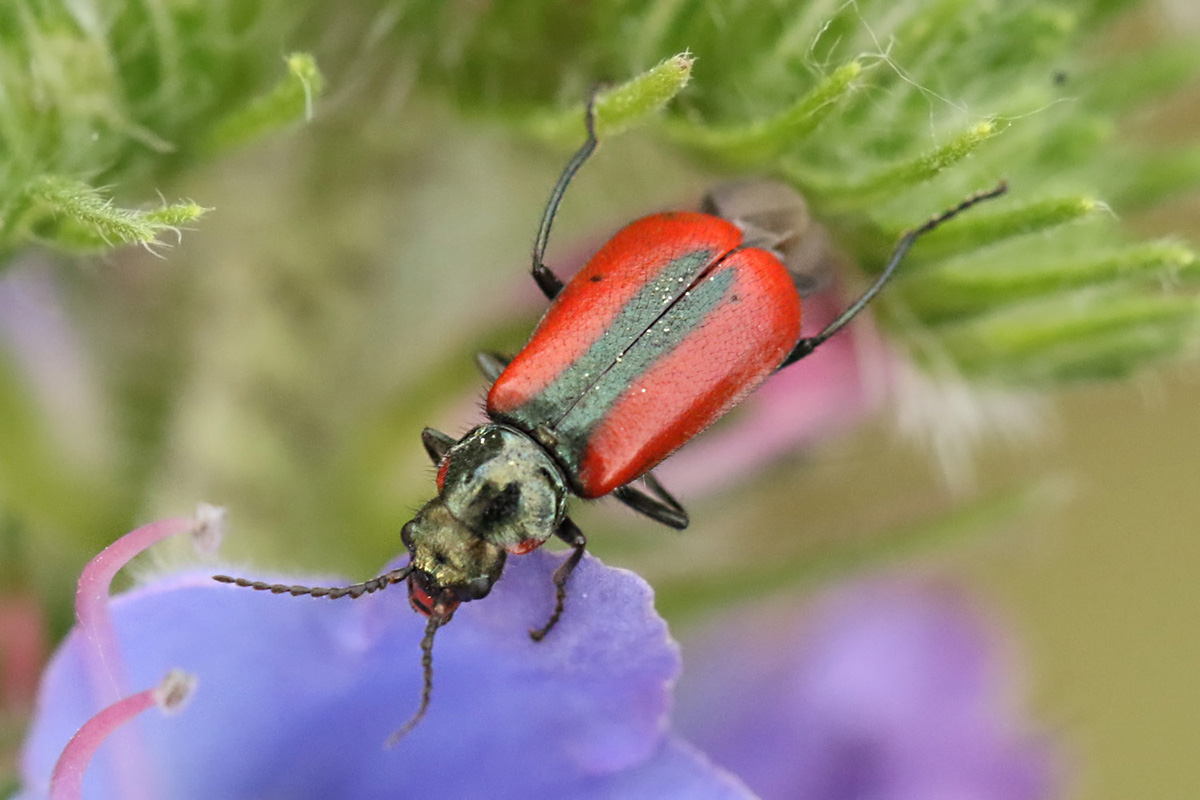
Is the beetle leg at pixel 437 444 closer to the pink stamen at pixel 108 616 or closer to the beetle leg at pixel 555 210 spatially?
the beetle leg at pixel 555 210

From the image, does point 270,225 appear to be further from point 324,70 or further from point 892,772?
point 892,772

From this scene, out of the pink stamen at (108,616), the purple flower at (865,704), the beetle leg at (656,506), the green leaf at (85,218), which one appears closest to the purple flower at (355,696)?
the pink stamen at (108,616)

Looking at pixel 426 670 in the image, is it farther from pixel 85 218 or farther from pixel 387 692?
pixel 85 218

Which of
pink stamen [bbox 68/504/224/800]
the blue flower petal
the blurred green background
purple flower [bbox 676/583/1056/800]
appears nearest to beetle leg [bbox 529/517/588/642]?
the blue flower petal

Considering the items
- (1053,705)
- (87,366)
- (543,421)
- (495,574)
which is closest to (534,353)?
(543,421)

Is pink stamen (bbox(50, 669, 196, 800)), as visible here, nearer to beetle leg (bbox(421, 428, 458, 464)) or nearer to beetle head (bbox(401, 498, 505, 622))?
beetle head (bbox(401, 498, 505, 622))

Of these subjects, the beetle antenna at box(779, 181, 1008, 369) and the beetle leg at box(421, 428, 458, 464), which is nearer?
the beetle antenna at box(779, 181, 1008, 369)
